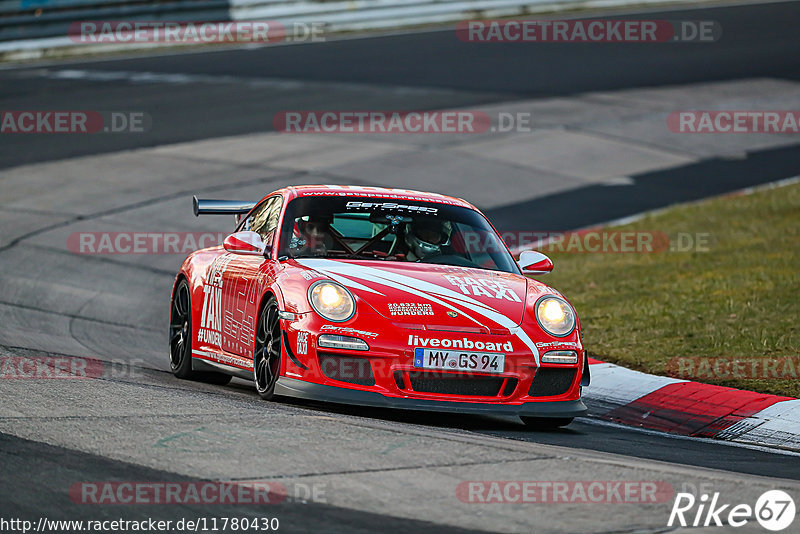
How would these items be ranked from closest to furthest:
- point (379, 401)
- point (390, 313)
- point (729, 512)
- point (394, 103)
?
point (729, 512) → point (379, 401) → point (390, 313) → point (394, 103)


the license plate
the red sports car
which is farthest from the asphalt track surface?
the license plate

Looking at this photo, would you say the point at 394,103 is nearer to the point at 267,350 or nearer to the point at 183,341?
the point at 183,341

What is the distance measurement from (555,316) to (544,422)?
71 cm

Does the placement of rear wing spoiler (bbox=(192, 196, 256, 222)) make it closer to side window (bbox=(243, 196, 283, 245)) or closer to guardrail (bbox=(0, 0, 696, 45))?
side window (bbox=(243, 196, 283, 245))

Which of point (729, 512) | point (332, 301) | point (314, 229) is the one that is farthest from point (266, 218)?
point (729, 512)

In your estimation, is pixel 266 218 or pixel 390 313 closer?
pixel 390 313

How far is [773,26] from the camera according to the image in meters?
32.4

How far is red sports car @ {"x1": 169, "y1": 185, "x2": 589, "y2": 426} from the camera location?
6.86 metres

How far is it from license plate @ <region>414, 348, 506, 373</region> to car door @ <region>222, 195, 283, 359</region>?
1.25m

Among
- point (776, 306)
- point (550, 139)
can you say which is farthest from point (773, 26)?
point (776, 306)

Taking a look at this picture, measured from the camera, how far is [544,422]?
24.9 feet

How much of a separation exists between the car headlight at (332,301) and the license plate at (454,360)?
1.50ft

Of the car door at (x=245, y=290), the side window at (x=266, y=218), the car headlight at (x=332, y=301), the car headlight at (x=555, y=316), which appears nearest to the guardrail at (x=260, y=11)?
the side window at (x=266, y=218)

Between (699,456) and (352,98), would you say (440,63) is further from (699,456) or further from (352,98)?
(699,456)
